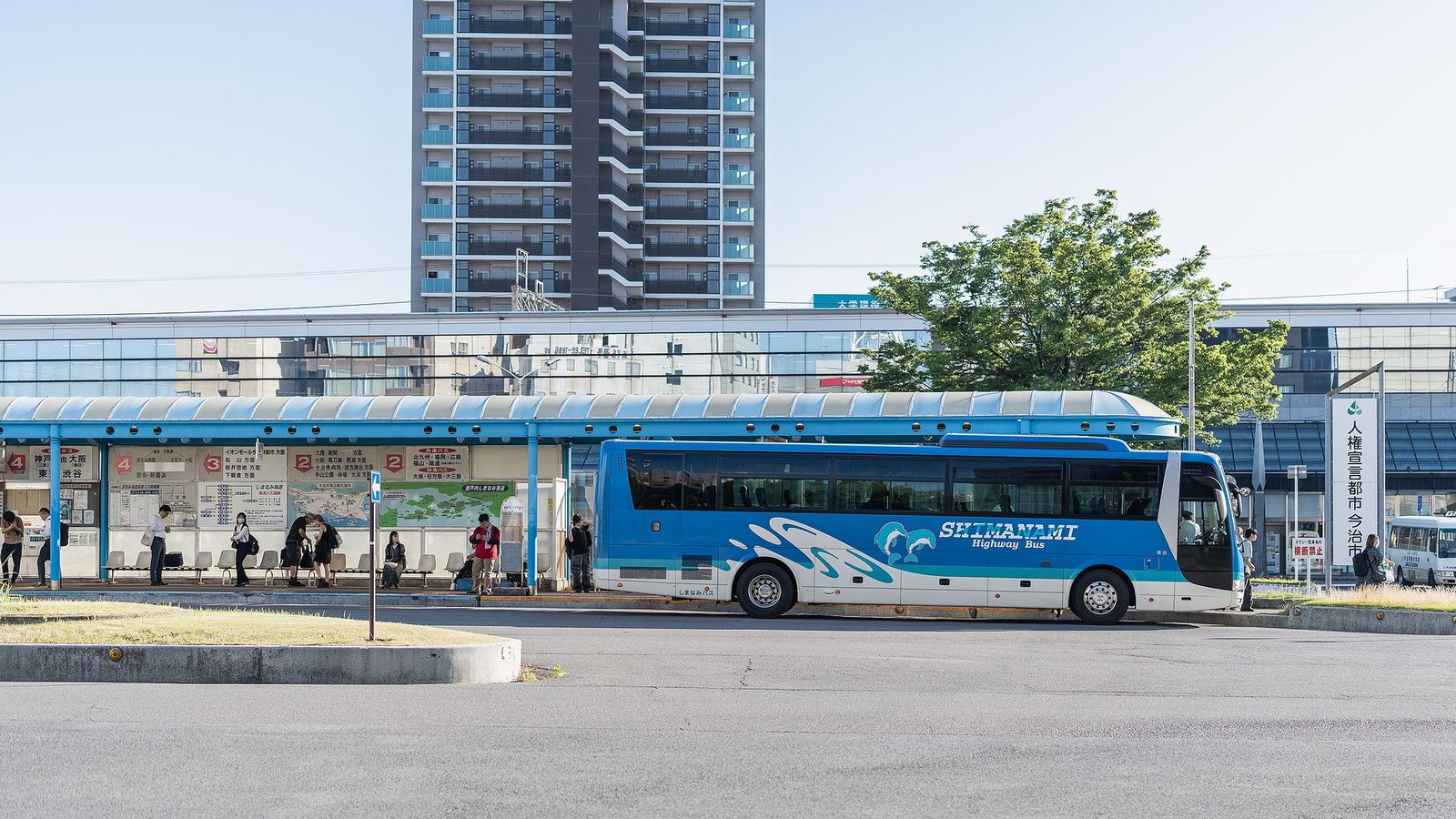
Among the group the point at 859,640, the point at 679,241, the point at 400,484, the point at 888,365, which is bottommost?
the point at 859,640

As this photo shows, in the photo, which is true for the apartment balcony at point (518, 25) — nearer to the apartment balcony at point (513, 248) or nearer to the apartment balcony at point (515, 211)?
the apartment balcony at point (515, 211)

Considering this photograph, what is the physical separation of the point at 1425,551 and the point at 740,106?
52.6 m

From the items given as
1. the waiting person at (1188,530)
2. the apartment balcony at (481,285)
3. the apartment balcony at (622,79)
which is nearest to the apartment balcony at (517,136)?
the apartment balcony at (622,79)

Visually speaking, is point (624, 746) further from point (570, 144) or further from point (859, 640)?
point (570, 144)

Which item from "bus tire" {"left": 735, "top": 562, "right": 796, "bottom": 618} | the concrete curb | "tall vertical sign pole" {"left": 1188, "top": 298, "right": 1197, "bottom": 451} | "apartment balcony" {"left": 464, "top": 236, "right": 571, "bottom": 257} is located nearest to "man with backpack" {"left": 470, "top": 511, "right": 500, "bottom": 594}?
"bus tire" {"left": 735, "top": 562, "right": 796, "bottom": 618}

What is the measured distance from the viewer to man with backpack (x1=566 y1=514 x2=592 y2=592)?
26.9 m

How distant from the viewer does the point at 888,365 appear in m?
35.3

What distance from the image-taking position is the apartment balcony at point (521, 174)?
81.9 metres

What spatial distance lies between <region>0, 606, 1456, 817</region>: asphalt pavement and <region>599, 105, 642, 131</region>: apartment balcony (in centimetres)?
6990

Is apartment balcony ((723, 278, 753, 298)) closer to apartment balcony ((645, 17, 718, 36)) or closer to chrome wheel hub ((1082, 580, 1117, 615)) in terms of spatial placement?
apartment balcony ((645, 17, 718, 36))

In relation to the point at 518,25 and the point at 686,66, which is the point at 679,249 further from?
the point at 518,25

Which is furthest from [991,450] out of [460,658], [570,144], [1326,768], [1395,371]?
[570,144]

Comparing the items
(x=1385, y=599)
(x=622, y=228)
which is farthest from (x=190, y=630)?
(x=622, y=228)

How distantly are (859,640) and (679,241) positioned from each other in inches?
2759
